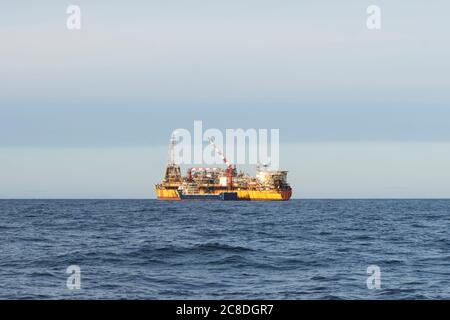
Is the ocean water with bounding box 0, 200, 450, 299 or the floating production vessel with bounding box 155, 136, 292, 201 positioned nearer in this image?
the ocean water with bounding box 0, 200, 450, 299

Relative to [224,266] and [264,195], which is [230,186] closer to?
[264,195]

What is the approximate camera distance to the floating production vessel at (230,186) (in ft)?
598

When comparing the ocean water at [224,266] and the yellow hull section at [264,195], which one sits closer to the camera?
the ocean water at [224,266]

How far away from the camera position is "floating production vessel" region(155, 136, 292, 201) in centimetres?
18238

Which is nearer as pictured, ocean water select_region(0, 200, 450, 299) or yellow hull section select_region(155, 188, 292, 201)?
ocean water select_region(0, 200, 450, 299)

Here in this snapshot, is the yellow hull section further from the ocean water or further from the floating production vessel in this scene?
the ocean water

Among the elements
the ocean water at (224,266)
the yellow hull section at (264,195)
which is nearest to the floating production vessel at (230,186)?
the yellow hull section at (264,195)

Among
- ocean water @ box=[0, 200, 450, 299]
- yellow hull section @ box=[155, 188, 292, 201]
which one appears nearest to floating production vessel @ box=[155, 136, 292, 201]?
yellow hull section @ box=[155, 188, 292, 201]

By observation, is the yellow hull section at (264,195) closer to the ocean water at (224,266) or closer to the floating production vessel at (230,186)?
the floating production vessel at (230,186)

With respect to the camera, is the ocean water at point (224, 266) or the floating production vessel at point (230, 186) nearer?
the ocean water at point (224, 266)

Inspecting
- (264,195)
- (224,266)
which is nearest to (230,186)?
(264,195)
